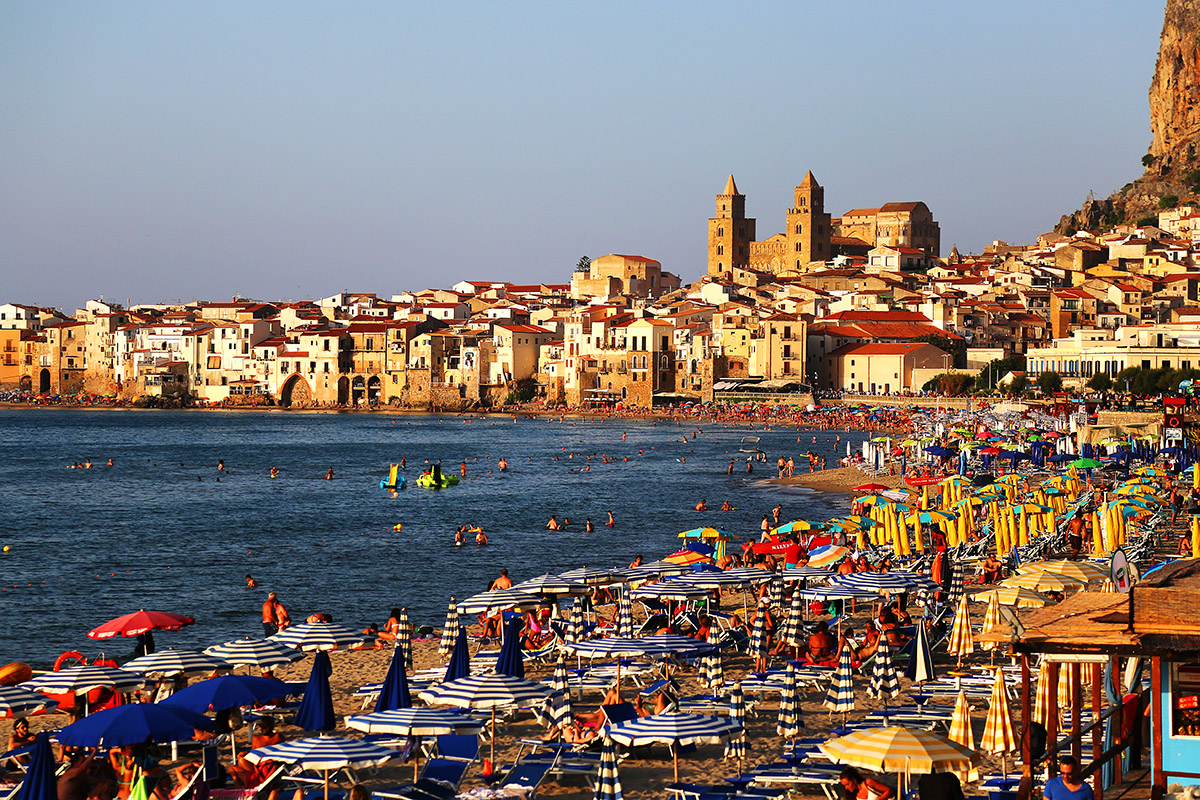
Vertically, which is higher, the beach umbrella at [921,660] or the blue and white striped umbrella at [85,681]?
the beach umbrella at [921,660]

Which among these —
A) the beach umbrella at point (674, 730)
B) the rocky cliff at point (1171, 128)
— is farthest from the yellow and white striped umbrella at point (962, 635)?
the rocky cliff at point (1171, 128)

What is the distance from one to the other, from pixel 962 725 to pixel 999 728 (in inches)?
10.9

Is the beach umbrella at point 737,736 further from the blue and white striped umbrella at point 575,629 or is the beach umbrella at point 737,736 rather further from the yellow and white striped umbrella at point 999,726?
the blue and white striped umbrella at point 575,629

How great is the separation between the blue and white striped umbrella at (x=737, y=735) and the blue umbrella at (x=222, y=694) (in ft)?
12.9

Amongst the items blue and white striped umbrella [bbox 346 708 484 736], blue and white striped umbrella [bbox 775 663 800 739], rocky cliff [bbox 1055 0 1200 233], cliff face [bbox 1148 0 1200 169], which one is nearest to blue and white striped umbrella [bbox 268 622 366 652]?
blue and white striped umbrella [bbox 346 708 484 736]

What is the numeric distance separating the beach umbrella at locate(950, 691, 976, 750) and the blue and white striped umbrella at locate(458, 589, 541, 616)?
696cm

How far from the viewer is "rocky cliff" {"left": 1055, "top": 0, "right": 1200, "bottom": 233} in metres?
118

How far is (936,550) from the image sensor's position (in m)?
21.8

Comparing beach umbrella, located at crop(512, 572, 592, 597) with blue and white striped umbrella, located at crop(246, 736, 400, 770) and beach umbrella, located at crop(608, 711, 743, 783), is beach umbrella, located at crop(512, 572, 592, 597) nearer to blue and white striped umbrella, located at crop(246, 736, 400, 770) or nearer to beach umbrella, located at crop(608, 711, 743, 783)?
beach umbrella, located at crop(608, 711, 743, 783)

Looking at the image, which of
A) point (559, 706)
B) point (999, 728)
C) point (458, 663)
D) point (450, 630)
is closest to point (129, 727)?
point (458, 663)

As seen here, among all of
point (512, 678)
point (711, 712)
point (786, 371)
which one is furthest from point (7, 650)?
point (786, 371)

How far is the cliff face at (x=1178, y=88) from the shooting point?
11888cm

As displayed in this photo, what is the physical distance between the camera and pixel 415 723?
10.0m

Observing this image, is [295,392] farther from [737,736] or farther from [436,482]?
[737,736]
